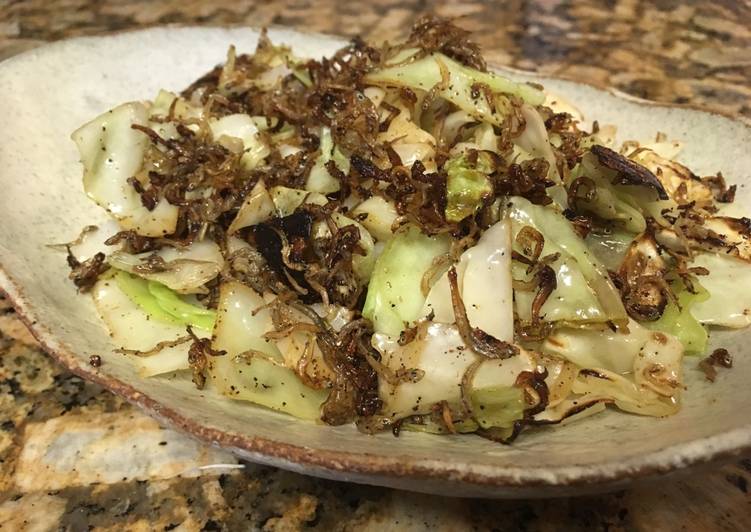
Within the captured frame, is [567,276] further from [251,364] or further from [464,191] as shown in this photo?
[251,364]

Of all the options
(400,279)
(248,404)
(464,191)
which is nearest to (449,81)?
(464,191)

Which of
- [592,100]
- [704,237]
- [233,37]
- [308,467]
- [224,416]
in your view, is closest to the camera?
[308,467]

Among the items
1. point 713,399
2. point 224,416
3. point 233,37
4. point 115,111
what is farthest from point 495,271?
point 233,37

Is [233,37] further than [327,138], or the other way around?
[233,37]

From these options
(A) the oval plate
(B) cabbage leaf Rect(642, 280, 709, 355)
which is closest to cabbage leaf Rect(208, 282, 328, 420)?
(A) the oval plate

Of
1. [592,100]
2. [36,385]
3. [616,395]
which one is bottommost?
[36,385]

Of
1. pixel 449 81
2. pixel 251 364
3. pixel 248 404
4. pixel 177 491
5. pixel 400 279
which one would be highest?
pixel 449 81

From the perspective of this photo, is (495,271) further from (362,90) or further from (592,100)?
(592,100)

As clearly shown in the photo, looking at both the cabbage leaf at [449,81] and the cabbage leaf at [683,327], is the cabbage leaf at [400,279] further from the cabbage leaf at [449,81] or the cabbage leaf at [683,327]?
the cabbage leaf at [683,327]

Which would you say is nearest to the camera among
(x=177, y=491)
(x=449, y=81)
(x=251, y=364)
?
(x=251, y=364)

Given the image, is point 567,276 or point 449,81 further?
point 449,81
